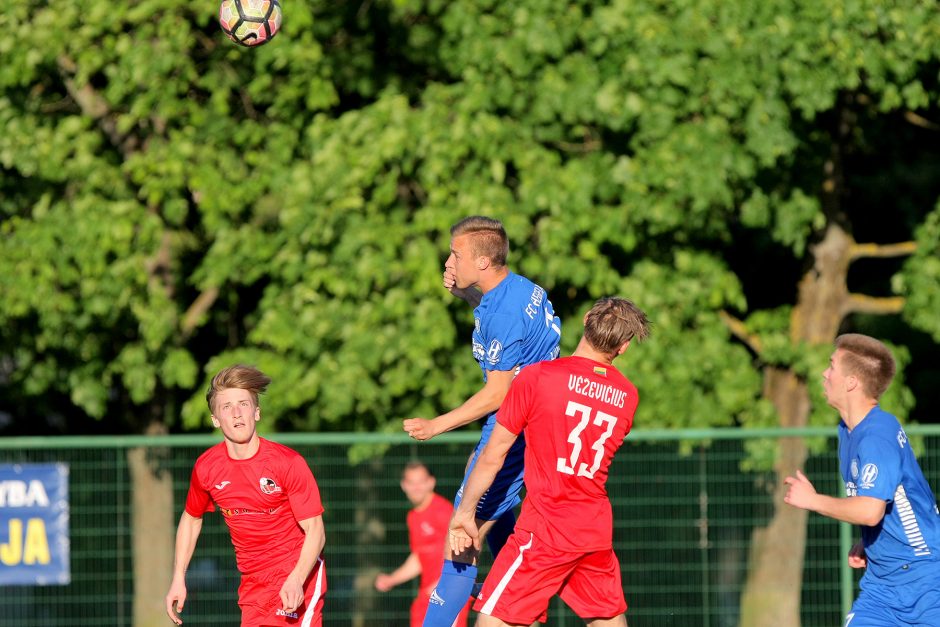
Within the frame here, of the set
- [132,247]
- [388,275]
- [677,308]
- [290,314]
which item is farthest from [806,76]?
[132,247]

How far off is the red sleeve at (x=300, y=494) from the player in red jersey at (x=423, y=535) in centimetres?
336

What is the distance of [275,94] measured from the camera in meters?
12.6

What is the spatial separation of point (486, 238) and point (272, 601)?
2.06 metres

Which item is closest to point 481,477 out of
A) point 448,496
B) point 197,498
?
point 197,498

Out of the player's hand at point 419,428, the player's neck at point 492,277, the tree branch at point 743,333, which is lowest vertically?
the player's hand at point 419,428

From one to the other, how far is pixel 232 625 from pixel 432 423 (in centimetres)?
545

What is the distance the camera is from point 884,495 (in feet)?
19.5

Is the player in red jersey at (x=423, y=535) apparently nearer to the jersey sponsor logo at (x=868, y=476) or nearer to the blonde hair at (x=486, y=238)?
the blonde hair at (x=486, y=238)

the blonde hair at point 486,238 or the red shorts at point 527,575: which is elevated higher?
the blonde hair at point 486,238

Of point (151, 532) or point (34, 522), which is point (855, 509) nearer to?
point (34, 522)

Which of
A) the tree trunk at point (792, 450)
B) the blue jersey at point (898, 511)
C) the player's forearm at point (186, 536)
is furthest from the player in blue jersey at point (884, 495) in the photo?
the tree trunk at point (792, 450)

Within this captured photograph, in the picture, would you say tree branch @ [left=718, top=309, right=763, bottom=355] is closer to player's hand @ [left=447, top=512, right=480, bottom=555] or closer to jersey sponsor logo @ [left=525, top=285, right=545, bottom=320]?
jersey sponsor logo @ [left=525, top=285, right=545, bottom=320]

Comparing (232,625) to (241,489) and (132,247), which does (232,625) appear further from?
(241,489)

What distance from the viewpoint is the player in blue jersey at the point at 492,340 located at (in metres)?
6.58
